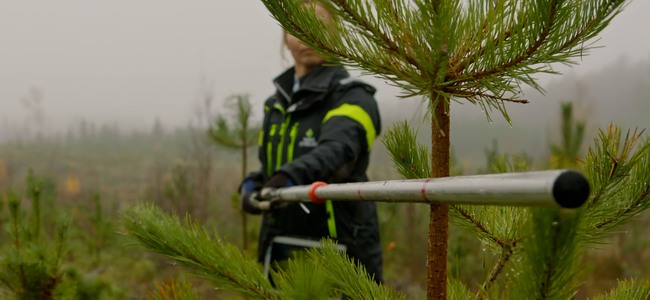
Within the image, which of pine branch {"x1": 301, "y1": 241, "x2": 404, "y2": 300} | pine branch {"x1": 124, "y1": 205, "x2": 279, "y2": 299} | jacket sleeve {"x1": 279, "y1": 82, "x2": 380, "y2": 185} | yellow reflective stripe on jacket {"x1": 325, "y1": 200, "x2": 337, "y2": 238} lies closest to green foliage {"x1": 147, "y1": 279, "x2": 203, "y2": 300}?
pine branch {"x1": 124, "y1": 205, "x2": 279, "y2": 299}

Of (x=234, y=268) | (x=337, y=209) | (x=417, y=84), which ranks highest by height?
(x=417, y=84)

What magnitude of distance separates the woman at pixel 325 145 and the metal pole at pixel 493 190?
116cm

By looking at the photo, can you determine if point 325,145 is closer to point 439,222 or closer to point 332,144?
point 332,144

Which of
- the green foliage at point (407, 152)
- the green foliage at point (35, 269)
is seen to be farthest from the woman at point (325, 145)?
the green foliage at point (407, 152)

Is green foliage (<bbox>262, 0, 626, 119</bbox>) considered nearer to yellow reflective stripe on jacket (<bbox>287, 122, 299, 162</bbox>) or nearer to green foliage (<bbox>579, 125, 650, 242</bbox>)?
green foliage (<bbox>579, 125, 650, 242</bbox>)

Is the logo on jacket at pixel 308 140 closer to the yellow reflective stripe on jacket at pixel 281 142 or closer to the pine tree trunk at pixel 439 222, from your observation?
the yellow reflective stripe on jacket at pixel 281 142

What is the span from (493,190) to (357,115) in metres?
1.56

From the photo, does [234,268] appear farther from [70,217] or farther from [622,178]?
[70,217]

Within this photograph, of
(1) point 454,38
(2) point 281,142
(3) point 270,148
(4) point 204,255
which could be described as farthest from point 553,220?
(3) point 270,148

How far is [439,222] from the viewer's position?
828 millimetres

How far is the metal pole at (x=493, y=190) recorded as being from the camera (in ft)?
1.38

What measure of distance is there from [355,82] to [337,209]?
0.57 meters

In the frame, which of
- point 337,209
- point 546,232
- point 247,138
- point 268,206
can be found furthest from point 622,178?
point 247,138

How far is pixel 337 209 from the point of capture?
7.01 feet
